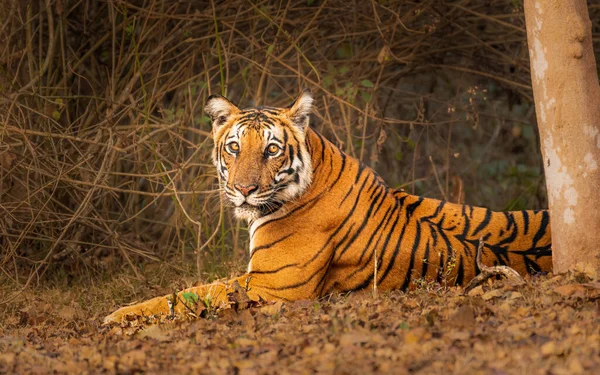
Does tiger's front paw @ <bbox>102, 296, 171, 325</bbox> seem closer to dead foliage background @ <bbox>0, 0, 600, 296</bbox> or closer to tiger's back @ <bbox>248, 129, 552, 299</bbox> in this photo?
tiger's back @ <bbox>248, 129, 552, 299</bbox>

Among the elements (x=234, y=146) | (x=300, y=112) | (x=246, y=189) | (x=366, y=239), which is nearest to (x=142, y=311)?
(x=246, y=189)


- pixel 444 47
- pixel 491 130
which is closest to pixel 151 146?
pixel 444 47

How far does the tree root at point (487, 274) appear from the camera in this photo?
4.45m

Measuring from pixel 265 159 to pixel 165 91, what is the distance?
220 cm

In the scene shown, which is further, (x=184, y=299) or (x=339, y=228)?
(x=339, y=228)

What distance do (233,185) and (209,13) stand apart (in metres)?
2.56

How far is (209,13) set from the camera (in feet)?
23.1

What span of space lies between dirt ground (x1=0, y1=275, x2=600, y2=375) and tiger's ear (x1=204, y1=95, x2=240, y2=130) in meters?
1.33

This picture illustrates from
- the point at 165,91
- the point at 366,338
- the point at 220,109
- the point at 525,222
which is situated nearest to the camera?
the point at 366,338

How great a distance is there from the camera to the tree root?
14.6 ft

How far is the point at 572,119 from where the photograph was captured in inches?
170

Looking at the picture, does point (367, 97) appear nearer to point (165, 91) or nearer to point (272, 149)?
point (165, 91)

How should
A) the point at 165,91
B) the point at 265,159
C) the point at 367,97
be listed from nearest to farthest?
the point at 265,159 → the point at 165,91 → the point at 367,97

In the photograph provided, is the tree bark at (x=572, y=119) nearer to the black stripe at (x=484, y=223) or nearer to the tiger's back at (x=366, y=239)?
the tiger's back at (x=366, y=239)
